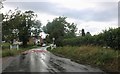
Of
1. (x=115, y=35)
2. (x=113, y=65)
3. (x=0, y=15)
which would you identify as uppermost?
(x=0, y=15)

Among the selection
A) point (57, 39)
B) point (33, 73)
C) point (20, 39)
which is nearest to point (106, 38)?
point (33, 73)

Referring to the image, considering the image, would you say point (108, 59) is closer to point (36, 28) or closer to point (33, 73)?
point (33, 73)

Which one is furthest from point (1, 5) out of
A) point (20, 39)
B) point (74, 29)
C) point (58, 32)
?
point (74, 29)

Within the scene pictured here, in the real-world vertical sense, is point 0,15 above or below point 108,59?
above

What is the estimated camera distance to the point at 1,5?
52469mm

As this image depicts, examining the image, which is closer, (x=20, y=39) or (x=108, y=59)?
(x=108, y=59)

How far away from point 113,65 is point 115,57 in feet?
Answer: 6.07

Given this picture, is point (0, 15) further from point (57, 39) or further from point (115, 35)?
point (57, 39)

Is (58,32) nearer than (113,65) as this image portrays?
No

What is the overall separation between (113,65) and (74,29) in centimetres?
11463

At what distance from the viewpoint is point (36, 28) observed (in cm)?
13825

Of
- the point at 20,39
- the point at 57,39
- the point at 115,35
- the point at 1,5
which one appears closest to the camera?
the point at 115,35

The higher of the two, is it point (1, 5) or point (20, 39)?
point (1, 5)

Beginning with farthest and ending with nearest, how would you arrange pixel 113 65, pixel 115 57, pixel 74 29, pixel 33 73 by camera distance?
pixel 74 29, pixel 115 57, pixel 113 65, pixel 33 73
